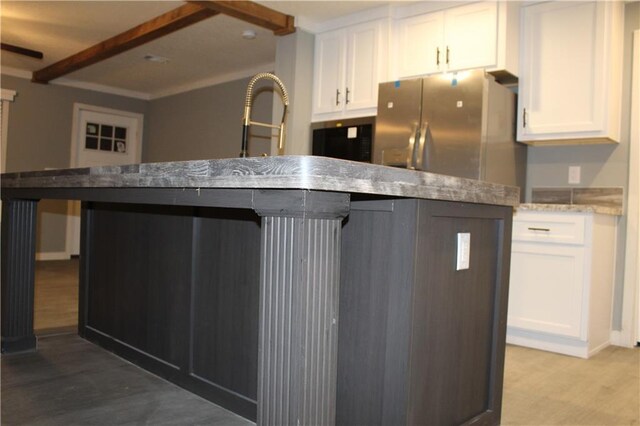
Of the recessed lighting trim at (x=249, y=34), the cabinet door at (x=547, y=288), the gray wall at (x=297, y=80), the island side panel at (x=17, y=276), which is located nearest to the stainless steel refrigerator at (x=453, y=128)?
the cabinet door at (x=547, y=288)

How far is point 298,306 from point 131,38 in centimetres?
445

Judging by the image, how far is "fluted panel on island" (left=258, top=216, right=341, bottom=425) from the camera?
1077mm

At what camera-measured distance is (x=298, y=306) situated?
1.08 metres

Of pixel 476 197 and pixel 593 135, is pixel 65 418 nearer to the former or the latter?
pixel 476 197

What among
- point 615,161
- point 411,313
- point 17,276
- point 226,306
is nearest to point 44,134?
point 17,276

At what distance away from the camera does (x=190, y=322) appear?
211 cm

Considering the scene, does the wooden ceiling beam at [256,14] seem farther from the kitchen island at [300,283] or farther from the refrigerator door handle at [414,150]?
the kitchen island at [300,283]

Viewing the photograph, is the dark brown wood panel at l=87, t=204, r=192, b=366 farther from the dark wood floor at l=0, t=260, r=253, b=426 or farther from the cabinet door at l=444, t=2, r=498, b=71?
the cabinet door at l=444, t=2, r=498, b=71

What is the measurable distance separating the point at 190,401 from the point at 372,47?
2955mm

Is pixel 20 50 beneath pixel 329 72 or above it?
above

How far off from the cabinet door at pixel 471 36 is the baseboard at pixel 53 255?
5.58m

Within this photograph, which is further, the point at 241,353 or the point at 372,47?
the point at 372,47

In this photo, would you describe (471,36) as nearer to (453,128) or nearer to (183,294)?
(453,128)

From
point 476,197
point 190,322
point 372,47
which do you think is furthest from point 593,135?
point 190,322
